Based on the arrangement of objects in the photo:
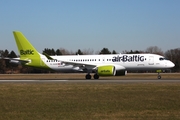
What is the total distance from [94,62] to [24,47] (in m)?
10.5

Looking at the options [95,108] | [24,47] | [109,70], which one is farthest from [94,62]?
[95,108]

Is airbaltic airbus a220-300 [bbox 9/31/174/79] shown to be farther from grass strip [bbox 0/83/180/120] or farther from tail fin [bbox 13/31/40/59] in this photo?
grass strip [bbox 0/83/180/120]

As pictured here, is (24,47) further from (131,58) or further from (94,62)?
(131,58)

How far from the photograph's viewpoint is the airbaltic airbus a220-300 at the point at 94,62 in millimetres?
44219

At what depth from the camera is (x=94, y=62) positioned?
4612cm

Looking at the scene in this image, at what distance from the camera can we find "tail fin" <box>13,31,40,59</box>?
160 ft

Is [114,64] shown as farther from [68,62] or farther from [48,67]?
[48,67]

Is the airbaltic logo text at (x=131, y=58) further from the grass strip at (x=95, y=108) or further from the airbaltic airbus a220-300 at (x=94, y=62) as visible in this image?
the grass strip at (x=95, y=108)

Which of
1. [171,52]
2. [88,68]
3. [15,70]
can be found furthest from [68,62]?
[171,52]

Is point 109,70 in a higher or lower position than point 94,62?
lower

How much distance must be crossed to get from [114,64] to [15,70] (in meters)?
84.4

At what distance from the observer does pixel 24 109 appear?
1526cm

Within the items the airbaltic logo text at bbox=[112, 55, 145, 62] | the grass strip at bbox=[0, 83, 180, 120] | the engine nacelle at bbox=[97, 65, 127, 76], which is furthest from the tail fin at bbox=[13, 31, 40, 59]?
the grass strip at bbox=[0, 83, 180, 120]

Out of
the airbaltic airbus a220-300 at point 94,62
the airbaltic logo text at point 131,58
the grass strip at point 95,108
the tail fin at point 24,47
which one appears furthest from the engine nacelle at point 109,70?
the grass strip at point 95,108
